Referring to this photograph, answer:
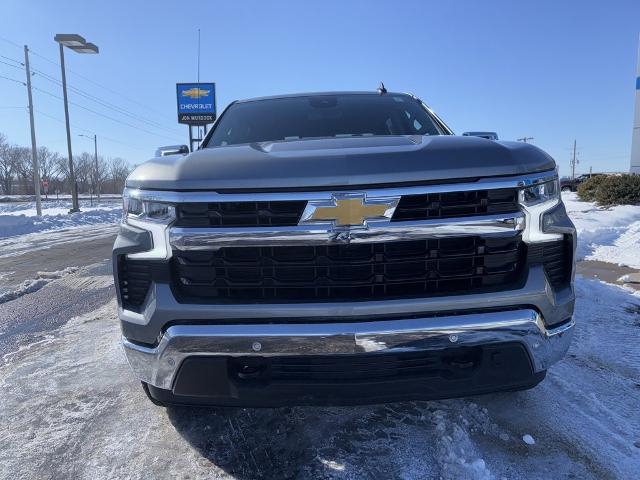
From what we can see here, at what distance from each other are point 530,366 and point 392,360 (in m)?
0.61

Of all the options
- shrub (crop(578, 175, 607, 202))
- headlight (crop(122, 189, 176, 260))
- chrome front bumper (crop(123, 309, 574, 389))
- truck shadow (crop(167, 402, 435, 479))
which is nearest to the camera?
chrome front bumper (crop(123, 309, 574, 389))

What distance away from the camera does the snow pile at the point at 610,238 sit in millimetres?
7305

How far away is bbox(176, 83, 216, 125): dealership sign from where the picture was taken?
2948 centimetres

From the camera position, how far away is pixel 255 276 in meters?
2.00

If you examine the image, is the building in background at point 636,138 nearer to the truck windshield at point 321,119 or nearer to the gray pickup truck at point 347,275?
the truck windshield at point 321,119

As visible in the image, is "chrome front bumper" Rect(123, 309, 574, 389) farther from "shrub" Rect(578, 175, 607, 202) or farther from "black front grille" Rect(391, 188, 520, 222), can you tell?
"shrub" Rect(578, 175, 607, 202)

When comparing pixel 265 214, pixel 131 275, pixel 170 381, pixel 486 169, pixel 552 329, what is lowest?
pixel 170 381

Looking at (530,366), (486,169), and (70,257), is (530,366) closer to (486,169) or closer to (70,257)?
(486,169)

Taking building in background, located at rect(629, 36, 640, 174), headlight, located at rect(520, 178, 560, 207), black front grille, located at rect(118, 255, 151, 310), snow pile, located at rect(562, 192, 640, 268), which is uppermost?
building in background, located at rect(629, 36, 640, 174)

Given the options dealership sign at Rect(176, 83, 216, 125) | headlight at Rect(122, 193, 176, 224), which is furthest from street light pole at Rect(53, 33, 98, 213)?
headlight at Rect(122, 193, 176, 224)

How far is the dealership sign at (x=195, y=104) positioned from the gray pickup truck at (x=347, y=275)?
28.9 m

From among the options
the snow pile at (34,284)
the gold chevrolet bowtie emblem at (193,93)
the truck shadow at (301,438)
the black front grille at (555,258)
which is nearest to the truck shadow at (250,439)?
the truck shadow at (301,438)

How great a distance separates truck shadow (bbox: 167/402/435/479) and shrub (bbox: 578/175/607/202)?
18.3 metres

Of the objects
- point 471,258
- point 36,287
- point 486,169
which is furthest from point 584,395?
point 36,287
